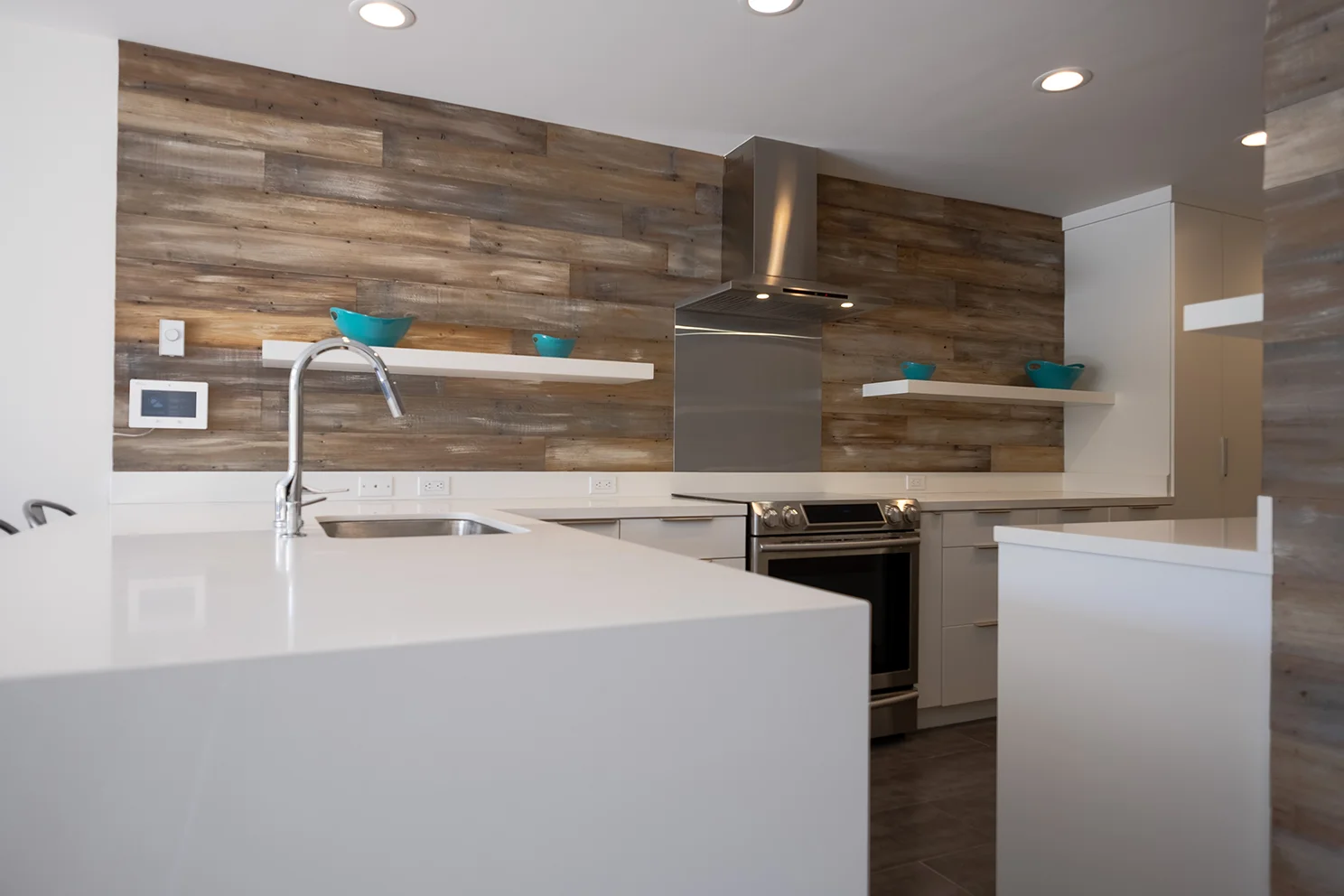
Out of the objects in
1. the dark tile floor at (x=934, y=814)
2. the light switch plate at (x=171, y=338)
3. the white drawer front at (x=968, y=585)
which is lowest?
the dark tile floor at (x=934, y=814)

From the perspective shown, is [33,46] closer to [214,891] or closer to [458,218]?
[458,218]

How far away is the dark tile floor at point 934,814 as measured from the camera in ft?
7.00

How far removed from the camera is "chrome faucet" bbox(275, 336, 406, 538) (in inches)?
61.6

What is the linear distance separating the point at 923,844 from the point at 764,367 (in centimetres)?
203

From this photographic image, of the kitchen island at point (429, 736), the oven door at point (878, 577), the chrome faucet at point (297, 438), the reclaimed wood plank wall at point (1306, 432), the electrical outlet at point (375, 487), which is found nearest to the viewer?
the kitchen island at point (429, 736)

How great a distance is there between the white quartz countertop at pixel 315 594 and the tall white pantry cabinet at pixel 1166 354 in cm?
365

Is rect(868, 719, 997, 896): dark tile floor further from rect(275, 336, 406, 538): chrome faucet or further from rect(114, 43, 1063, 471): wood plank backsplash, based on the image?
rect(275, 336, 406, 538): chrome faucet

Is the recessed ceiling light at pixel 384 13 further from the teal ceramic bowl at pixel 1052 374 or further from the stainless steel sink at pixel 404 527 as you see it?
the teal ceramic bowl at pixel 1052 374

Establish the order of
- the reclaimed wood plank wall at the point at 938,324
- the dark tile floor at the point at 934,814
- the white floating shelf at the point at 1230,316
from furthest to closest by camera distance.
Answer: the reclaimed wood plank wall at the point at 938,324 < the dark tile floor at the point at 934,814 < the white floating shelf at the point at 1230,316

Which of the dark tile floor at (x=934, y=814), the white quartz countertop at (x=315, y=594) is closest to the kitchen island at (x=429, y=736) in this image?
the white quartz countertop at (x=315, y=594)

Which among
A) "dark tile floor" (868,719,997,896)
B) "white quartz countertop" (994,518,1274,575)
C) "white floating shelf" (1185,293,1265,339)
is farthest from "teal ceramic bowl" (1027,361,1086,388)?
"white floating shelf" (1185,293,1265,339)

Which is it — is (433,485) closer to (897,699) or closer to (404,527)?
(404,527)

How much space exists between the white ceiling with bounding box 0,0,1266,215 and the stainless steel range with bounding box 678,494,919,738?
148 cm

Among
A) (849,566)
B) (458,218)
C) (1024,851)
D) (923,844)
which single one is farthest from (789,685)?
Answer: (458,218)
